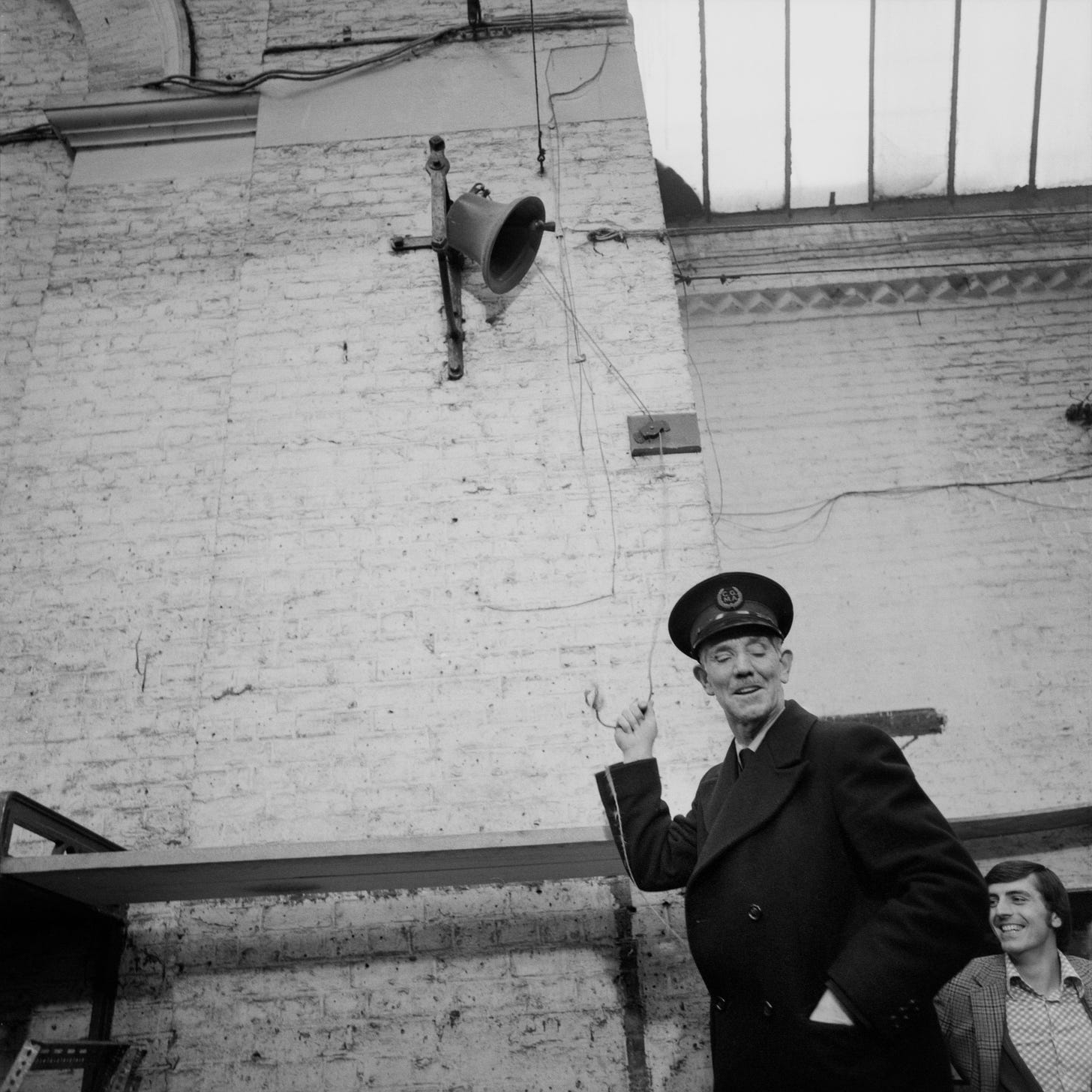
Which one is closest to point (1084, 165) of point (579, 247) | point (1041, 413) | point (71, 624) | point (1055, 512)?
point (1041, 413)

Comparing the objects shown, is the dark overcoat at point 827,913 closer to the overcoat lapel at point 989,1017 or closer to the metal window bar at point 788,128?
the overcoat lapel at point 989,1017

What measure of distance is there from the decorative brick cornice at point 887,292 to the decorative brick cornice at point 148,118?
10.2 ft

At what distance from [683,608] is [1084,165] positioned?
6.97m

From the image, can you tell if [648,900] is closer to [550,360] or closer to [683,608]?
[683,608]

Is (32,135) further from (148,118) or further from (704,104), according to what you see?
(704,104)

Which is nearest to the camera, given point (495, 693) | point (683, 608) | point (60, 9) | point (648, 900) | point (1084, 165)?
point (683, 608)

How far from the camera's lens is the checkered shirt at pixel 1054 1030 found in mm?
2688

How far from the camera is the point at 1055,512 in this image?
6492 millimetres

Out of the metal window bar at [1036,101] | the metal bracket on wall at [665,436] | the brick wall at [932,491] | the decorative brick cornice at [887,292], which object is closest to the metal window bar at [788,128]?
the brick wall at [932,491]

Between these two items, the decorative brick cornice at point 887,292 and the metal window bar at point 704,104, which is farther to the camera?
the metal window bar at point 704,104

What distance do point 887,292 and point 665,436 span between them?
371 centimetres

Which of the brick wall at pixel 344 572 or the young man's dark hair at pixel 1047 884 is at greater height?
the brick wall at pixel 344 572

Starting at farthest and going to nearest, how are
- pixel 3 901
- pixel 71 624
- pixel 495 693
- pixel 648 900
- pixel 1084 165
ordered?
pixel 1084 165 < pixel 71 624 < pixel 495 693 < pixel 648 900 < pixel 3 901

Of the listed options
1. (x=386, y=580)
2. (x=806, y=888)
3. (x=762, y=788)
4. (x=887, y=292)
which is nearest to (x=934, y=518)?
(x=887, y=292)
